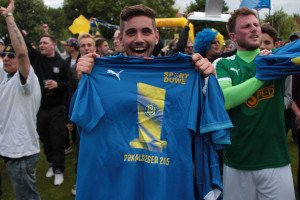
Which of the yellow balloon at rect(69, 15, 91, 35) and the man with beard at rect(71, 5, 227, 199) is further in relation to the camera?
the yellow balloon at rect(69, 15, 91, 35)

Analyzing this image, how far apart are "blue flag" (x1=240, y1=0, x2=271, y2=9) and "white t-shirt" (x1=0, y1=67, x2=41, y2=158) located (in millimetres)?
5925

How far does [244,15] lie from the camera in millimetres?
3033

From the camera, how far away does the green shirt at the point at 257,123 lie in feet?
9.39

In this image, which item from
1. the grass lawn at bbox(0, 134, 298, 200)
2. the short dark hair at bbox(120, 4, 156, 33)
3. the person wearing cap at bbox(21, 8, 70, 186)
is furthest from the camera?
the person wearing cap at bbox(21, 8, 70, 186)

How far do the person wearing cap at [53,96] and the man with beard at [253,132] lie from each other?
3.33 meters

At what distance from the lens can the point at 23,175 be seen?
3.82 meters

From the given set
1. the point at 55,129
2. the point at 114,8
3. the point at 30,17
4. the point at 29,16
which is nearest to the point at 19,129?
the point at 55,129

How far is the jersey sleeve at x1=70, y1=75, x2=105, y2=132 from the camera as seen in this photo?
230 cm

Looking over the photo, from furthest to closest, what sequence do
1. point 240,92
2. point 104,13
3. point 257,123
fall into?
1. point 104,13
2. point 257,123
3. point 240,92

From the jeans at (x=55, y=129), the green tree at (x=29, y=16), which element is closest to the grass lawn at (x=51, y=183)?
the jeans at (x=55, y=129)

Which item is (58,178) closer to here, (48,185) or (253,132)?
(48,185)

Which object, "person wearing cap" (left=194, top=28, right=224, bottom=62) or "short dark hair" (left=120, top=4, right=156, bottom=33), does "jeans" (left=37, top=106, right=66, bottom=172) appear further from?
"short dark hair" (left=120, top=4, right=156, bottom=33)

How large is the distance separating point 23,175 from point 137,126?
2016 mm

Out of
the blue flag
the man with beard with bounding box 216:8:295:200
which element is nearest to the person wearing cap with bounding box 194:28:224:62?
the man with beard with bounding box 216:8:295:200
